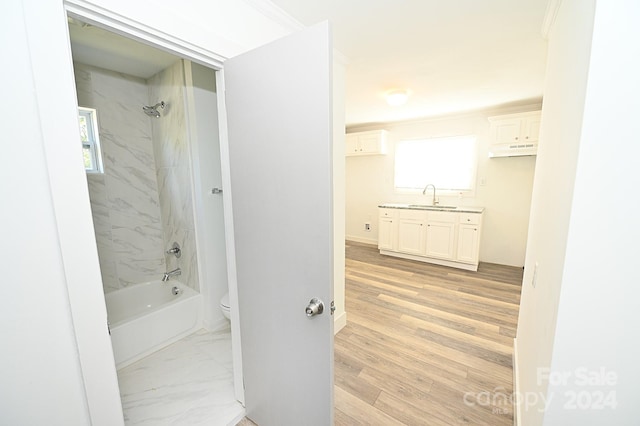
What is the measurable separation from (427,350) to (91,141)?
373 centimetres

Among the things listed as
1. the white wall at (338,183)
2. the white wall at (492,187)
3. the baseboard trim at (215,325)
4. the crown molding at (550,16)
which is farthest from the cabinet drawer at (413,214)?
the baseboard trim at (215,325)

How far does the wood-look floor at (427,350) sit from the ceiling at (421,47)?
8.25 feet

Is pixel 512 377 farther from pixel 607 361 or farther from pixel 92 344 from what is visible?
pixel 92 344

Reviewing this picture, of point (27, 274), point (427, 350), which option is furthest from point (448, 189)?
point (27, 274)

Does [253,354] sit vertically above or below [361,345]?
above

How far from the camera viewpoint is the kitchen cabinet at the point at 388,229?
14.7ft

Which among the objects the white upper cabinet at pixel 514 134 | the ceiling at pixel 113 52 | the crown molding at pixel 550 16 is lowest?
the white upper cabinet at pixel 514 134

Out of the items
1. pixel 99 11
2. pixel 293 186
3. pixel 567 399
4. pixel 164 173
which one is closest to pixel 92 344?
pixel 293 186

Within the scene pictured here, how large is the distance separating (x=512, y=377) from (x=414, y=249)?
2.56 metres

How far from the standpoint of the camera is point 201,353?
2.12 m

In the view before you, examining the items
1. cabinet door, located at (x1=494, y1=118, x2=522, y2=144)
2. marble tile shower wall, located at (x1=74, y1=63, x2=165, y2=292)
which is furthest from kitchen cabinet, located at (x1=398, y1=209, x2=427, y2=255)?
marble tile shower wall, located at (x1=74, y1=63, x2=165, y2=292)

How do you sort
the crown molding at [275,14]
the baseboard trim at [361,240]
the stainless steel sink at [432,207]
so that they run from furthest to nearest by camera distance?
the baseboard trim at [361,240] → the stainless steel sink at [432,207] → the crown molding at [275,14]

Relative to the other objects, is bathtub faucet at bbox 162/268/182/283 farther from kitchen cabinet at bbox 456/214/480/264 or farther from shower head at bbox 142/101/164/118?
kitchen cabinet at bbox 456/214/480/264

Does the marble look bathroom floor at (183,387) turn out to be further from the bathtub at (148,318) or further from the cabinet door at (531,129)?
the cabinet door at (531,129)
